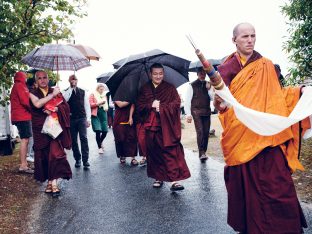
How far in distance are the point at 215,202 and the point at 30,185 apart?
343 cm

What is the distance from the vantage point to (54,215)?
5.32 m

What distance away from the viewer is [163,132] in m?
6.13

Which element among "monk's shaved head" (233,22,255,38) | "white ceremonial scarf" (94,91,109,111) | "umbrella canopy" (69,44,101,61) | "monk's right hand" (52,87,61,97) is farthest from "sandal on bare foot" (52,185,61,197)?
"umbrella canopy" (69,44,101,61)

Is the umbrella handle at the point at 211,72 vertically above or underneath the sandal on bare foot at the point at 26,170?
above

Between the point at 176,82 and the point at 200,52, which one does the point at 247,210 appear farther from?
the point at 176,82

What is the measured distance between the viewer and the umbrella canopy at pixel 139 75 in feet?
21.1

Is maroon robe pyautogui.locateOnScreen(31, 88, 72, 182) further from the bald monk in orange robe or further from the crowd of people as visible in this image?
the bald monk in orange robe

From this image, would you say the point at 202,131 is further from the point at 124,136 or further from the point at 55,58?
the point at 55,58

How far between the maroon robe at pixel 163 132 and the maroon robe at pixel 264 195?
2240 mm

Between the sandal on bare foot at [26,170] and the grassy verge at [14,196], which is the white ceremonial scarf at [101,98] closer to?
the grassy verge at [14,196]

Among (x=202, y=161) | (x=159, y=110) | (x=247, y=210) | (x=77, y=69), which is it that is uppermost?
(x=77, y=69)

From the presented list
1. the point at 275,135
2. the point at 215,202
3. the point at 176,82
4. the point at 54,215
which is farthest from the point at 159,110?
the point at 275,135

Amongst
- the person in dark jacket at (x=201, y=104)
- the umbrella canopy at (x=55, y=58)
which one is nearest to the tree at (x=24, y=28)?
the umbrella canopy at (x=55, y=58)

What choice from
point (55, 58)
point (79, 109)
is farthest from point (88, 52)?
point (55, 58)
